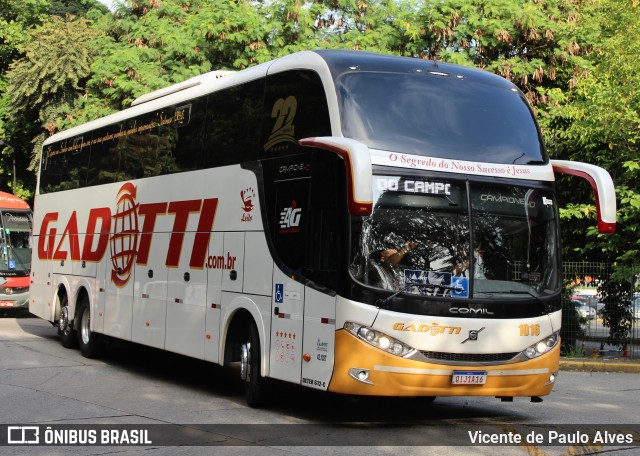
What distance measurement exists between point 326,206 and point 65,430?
11.2 ft

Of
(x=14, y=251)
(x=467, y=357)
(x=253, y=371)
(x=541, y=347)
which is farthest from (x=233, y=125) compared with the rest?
(x=14, y=251)

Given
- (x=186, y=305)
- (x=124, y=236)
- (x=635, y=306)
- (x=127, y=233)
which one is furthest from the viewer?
(x=635, y=306)

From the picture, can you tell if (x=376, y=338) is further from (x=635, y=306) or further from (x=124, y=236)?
(x=635, y=306)

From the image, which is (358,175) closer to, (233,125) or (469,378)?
(469,378)

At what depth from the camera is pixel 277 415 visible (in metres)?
11.4

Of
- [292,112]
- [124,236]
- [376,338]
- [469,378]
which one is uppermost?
[292,112]

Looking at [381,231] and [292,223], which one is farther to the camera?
[292,223]

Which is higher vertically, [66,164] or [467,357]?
[66,164]

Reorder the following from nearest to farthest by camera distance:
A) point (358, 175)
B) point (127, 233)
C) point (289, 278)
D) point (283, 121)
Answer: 1. point (358, 175)
2. point (289, 278)
3. point (283, 121)
4. point (127, 233)

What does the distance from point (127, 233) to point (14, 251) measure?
1469cm

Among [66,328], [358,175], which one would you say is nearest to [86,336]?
[66,328]

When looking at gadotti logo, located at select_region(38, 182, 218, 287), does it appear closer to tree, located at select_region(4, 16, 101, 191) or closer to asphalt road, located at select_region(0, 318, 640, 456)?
asphalt road, located at select_region(0, 318, 640, 456)

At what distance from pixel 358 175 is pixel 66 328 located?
36.9ft

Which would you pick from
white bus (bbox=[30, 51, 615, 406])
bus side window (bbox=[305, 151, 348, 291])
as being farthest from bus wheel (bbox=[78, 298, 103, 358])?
bus side window (bbox=[305, 151, 348, 291])
